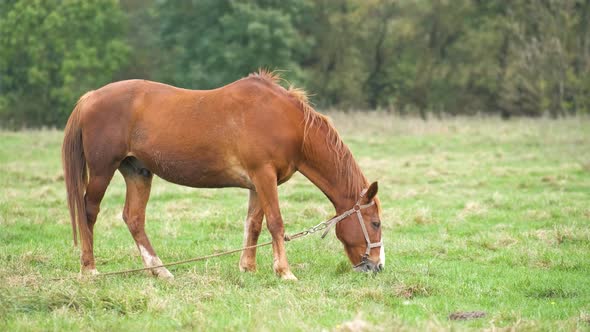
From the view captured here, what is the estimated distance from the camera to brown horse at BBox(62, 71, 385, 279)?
7355mm

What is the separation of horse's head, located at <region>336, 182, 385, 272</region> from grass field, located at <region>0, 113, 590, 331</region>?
0.19 meters

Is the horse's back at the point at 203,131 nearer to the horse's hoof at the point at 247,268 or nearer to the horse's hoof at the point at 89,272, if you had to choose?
the horse's hoof at the point at 247,268

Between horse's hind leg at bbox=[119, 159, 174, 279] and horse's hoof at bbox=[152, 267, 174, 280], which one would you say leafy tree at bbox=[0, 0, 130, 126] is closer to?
horse's hind leg at bbox=[119, 159, 174, 279]

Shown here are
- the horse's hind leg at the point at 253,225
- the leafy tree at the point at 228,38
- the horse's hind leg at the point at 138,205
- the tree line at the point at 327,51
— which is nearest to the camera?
the horse's hind leg at the point at 138,205

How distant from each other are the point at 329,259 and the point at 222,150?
184 centimetres

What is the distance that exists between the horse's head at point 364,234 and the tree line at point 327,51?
105 feet

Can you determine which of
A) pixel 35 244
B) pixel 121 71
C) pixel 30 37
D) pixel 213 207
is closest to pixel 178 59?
pixel 121 71

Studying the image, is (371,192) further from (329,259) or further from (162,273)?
(162,273)

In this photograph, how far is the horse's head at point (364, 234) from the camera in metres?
7.34

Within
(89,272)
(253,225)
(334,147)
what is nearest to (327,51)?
(253,225)

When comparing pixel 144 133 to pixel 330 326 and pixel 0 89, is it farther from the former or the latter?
pixel 0 89

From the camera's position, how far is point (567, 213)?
35.8 feet

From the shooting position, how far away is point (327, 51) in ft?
153

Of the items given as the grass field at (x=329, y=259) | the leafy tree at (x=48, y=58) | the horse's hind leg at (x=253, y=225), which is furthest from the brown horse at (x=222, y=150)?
the leafy tree at (x=48, y=58)
